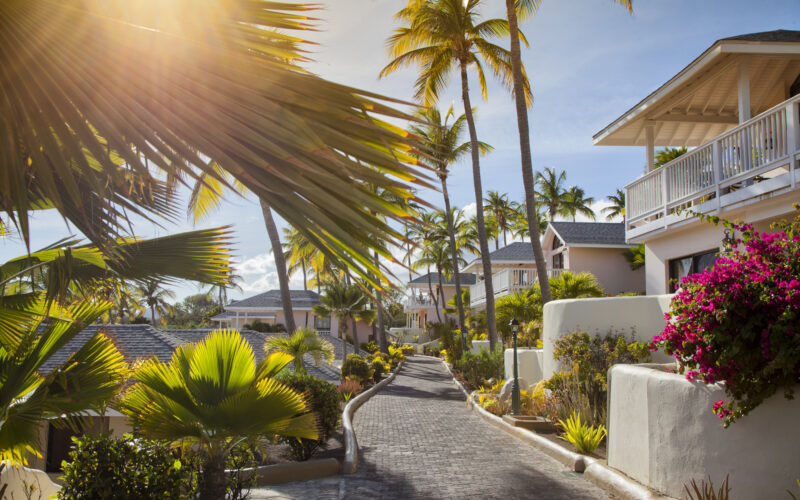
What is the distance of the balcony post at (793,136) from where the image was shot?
9.66 metres

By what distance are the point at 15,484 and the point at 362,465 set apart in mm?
5330

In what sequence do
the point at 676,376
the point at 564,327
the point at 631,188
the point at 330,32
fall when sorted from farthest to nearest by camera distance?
the point at 631,188, the point at 564,327, the point at 676,376, the point at 330,32

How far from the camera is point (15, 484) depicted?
6.03 m

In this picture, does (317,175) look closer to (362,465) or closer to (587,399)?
(362,465)

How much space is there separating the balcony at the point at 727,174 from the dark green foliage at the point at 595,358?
325cm

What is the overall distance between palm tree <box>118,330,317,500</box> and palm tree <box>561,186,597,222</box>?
60.0 m

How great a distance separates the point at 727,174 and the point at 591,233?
17.6 metres

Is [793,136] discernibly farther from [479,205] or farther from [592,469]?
[479,205]

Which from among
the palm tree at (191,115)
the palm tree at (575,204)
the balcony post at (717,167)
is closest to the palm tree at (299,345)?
the balcony post at (717,167)

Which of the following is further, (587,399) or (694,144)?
(694,144)

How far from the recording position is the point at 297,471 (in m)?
9.37

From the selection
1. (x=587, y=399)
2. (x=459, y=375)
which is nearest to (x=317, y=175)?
(x=587, y=399)

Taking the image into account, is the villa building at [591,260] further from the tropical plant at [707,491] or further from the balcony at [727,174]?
the tropical plant at [707,491]

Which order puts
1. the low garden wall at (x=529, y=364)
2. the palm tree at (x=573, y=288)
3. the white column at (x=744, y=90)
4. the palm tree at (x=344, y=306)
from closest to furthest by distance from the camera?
1. the white column at (x=744, y=90)
2. the low garden wall at (x=529, y=364)
3. the palm tree at (x=573, y=288)
4. the palm tree at (x=344, y=306)
